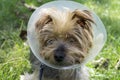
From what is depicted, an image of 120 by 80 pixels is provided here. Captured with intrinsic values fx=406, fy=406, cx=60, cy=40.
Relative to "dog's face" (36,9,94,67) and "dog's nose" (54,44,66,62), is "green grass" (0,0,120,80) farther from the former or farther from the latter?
"dog's nose" (54,44,66,62)

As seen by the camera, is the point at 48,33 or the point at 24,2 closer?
the point at 48,33

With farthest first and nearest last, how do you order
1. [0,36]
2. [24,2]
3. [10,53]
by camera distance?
[24,2], [0,36], [10,53]

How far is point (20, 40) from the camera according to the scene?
5621mm

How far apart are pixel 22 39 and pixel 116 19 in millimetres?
1863

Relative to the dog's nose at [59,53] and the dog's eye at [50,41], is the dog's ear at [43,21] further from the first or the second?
the dog's nose at [59,53]

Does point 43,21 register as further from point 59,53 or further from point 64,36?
point 59,53

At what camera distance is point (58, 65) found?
13.0 ft

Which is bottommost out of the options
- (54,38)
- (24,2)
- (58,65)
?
(24,2)

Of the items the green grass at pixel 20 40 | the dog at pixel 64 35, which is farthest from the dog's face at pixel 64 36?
the green grass at pixel 20 40

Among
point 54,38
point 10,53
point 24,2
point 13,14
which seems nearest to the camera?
point 54,38

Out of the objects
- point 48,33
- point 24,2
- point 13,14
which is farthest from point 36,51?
point 24,2

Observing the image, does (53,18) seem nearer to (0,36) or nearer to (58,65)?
(58,65)

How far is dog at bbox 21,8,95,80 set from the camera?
3.83 metres

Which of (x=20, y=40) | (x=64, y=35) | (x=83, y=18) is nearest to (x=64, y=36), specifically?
(x=64, y=35)
